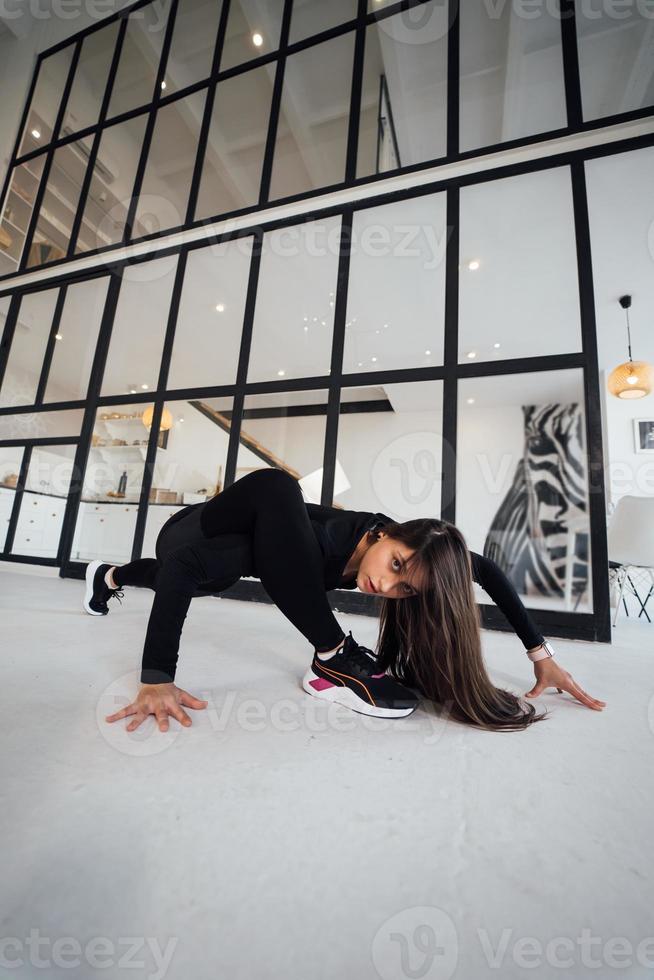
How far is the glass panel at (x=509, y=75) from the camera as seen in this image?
9.54ft

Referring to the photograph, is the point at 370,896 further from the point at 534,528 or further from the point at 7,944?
the point at 534,528

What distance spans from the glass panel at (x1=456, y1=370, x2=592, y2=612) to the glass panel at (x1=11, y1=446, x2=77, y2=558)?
3.91 metres

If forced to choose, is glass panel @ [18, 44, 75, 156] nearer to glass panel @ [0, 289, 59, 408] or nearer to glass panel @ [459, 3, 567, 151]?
glass panel @ [0, 289, 59, 408]

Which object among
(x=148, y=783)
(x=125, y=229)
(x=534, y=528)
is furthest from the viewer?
(x=125, y=229)

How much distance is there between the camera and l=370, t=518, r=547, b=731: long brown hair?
93 centimetres

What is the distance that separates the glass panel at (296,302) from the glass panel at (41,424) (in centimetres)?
195

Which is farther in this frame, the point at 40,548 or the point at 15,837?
the point at 40,548

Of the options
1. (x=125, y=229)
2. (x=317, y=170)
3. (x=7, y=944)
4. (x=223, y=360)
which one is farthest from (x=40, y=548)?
(x=7, y=944)

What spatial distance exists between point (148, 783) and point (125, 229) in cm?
503

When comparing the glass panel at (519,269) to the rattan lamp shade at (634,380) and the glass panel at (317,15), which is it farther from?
the glass panel at (317,15)

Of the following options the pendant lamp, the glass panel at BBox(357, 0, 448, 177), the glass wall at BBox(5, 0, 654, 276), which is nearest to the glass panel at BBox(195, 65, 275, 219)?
the glass wall at BBox(5, 0, 654, 276)

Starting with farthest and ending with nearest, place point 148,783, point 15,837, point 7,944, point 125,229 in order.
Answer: point 125,229 < point 148,783 < point 15,837 < point 7,944

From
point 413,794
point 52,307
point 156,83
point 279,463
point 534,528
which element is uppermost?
point 156,83

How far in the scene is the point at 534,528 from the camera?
2.41 meters
